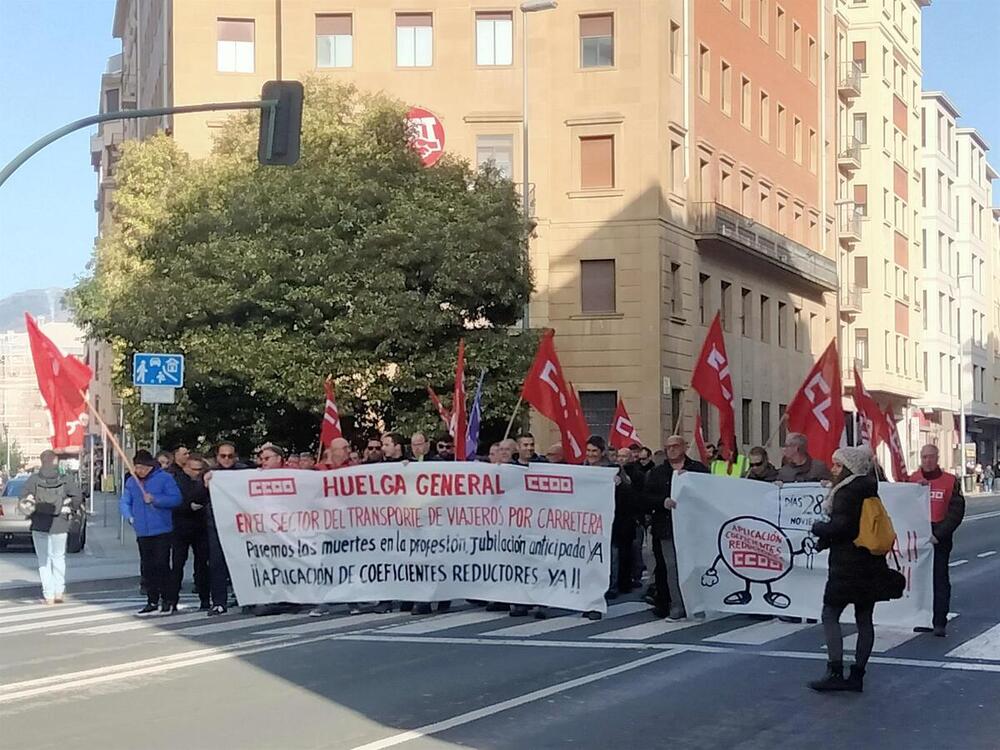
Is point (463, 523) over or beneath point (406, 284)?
beneath

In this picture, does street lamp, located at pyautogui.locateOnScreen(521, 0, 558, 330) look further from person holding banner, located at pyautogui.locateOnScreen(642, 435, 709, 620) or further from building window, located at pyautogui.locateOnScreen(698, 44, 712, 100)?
person holding banner, located at pyautogui.locateOnScreen(642, 435, 709, 620)

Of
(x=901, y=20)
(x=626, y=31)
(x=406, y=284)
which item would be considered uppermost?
(x=901, y=20)

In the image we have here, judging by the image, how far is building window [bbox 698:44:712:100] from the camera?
4662 centimetres

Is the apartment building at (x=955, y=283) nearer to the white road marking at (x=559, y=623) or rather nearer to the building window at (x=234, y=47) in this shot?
the building window at (x=234, y=47)

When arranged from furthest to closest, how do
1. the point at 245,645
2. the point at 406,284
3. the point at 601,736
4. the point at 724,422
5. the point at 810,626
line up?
1. the point at 406,284
2. the point at 724,422
3. the point at 810,626
4. the point at 245,645
5. the point at 601,736

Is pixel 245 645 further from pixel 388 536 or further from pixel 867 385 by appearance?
pixel 867 385

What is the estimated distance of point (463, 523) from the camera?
1634cm

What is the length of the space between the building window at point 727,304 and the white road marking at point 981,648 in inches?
1366

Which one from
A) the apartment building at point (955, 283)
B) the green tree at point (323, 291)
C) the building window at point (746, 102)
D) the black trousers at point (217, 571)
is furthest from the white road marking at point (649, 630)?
the apartment building at point (955, 283)

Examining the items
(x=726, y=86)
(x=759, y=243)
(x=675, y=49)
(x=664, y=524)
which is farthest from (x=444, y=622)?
(x=726, y=86)

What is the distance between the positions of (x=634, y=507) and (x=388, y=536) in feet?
8.94

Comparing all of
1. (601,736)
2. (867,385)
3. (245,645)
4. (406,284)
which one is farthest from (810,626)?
(867,385)

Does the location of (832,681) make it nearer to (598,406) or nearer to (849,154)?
(598,406)

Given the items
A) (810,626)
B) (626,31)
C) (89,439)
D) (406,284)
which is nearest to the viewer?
(810,626)
